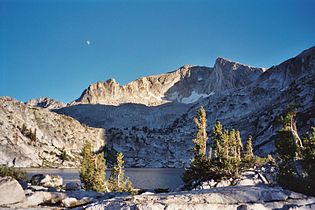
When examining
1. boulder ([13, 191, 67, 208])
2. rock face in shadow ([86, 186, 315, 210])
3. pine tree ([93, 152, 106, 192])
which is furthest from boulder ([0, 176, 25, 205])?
pine tree ([93, 152, 106, 192])

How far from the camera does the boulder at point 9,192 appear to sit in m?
25.9

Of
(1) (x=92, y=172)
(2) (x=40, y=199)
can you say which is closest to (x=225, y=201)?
(2) (x=40, y=199)

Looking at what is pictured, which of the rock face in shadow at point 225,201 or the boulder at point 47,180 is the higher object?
the rock face in shadow at point 225,201

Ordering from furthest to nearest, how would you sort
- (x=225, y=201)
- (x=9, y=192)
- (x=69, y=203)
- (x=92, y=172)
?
1. (x=92, y=172)
2. (x=69, y=203)
3. (x=9, y=192)
4. (x=225, y=201)

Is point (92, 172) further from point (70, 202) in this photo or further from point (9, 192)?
point (9, 192)

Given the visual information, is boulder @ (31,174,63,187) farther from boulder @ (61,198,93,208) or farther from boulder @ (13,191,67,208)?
boulder @ (61,198,93,208)

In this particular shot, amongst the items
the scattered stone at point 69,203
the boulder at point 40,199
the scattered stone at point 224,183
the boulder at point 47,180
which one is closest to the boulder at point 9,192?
the boulder at point 40,199

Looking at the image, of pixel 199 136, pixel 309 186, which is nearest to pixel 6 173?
pixel 199 136

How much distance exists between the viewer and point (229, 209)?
19.7m

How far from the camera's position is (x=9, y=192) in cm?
2642

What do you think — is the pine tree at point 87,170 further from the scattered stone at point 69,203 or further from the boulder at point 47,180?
the scattered stone at point 69,203

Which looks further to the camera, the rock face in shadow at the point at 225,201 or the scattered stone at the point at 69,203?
the scattered stone at the point at 69,203

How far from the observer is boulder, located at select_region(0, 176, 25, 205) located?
85.0ft

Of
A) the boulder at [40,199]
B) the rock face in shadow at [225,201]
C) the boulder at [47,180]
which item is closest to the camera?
the rock face in shadow at [225,201]
